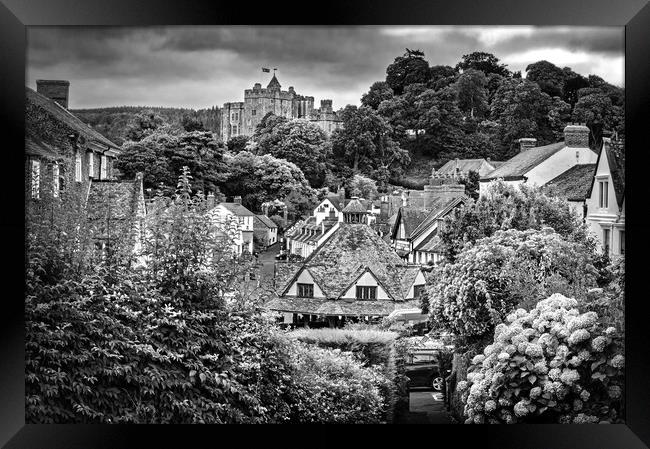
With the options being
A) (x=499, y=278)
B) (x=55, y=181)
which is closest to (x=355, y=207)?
(x=499, y=278)

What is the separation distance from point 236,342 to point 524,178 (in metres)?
2.99

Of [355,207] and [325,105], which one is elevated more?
[325,105]

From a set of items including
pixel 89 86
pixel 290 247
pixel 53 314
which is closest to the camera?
pixel 53 314

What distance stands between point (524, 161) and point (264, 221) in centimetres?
237

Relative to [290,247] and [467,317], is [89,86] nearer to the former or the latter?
[290,247]

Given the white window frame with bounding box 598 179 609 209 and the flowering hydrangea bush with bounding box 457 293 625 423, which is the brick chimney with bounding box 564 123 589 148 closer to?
the white window frame with bounding box 598 179 609 209

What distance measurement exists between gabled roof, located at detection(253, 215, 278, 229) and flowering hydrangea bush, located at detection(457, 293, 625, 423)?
204 cm

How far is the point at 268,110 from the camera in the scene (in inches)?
269

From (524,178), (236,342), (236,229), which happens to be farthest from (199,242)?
(524,178)

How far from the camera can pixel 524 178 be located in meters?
7.29

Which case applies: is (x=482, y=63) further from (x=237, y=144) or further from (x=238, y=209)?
(x=238, y=209)

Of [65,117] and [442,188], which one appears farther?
[442,188]

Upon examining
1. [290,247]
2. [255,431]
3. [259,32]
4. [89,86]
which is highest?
Result: [259,32]

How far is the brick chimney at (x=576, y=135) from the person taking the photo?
691 centimetres
